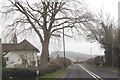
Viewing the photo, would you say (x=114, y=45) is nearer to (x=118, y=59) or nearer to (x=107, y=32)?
(x=118, y=59)

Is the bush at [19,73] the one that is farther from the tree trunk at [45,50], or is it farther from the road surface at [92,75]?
the tree trunk at [45,50]

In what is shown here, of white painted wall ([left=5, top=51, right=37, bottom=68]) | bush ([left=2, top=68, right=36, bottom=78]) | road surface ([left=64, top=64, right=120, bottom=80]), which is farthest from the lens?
white painted wall ([left=5, top=51, right=37, bottom=68])

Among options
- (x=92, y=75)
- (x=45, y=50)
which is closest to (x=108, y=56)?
(x=45, y=50)

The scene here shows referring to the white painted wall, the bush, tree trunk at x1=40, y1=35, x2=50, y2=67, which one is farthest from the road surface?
the white painted wall

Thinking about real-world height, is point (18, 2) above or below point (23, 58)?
above

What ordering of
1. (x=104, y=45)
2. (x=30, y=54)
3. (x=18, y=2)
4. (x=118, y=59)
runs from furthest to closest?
(x=104, y=45), (x=118, y=59), (x=30, y=54), (x=18, y=2)

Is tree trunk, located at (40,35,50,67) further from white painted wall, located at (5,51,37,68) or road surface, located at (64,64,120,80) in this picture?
road surface, located at (64,64,120,80)

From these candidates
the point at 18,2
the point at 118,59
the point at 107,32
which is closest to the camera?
the point at 18,2

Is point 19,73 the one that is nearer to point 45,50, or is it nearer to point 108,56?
point 45,50

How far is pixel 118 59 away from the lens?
35.6m

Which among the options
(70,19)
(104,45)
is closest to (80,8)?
(70,19)

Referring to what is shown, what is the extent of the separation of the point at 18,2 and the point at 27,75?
10.9m

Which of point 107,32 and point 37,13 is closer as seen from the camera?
point 37,13

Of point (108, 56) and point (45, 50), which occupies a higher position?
point (45, 50)
